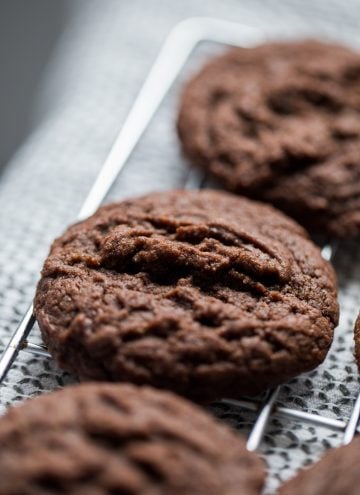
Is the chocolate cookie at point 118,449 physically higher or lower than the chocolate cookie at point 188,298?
lower

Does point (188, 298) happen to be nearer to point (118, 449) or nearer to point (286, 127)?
point (118, 449)

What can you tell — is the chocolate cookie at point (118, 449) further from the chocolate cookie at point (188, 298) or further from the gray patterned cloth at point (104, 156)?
the gray patterned cloth at point (104, 156)

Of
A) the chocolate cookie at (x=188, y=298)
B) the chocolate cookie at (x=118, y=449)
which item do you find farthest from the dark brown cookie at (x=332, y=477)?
the chocolate cookie at (x=188, y=298)

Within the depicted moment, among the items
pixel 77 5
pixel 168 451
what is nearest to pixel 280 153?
pixel 168 451

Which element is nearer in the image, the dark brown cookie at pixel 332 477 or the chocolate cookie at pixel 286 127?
the dark brown cookie at pixel 332 477

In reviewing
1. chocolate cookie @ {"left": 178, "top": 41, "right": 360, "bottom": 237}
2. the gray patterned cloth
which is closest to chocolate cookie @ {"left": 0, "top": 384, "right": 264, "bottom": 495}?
the gray patterned cloth

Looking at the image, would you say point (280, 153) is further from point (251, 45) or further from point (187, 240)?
point (251, 45)

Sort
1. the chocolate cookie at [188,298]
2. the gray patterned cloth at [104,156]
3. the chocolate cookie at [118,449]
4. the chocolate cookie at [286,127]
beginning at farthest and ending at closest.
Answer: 1. the chocolate cookie at [286,127]
2. the gray patterned cloth at [104,156]
3. the chocolate cookie at [188,298]
4. the chocolate cookie at [118,449]
